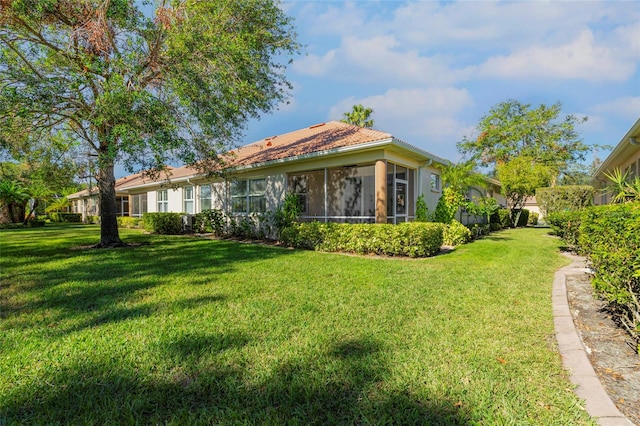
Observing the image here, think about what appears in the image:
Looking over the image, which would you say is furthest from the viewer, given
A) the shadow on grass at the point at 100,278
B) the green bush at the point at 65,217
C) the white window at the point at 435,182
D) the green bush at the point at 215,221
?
the green bush at the point at 65,217

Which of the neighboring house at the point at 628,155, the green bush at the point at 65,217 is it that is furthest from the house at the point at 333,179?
the green bush at the point at 65,217

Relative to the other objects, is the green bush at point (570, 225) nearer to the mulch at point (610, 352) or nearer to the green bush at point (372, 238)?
the green bush at point (372, 238)

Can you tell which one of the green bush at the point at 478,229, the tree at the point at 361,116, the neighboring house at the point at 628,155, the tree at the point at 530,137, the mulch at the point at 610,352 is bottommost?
the mulch at the point at 610,352

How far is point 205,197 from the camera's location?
52.8ft

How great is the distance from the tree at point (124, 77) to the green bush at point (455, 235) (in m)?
8.49

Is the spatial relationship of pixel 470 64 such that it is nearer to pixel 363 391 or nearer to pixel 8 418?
pixel 363 391

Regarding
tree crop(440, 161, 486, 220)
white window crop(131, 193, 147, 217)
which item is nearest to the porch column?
tree crop(440, 161, 486, 220)

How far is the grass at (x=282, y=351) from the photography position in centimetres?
210

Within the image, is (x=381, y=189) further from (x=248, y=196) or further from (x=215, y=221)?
(x=215, y=221)

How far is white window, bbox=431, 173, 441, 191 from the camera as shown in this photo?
13.6 meters

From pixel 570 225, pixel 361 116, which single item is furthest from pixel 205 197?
pixel 361 116

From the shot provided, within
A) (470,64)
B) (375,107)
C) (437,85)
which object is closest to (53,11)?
(470,64)

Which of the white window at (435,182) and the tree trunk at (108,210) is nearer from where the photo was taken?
the tree trunk at (108,210)

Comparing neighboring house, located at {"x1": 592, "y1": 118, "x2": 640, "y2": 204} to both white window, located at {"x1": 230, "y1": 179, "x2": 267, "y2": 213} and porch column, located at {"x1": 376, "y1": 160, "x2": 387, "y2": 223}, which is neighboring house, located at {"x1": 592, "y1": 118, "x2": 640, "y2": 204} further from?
white window, located at {"x1": 230, "y1": 179, "x2": 267, "y2": 213}
